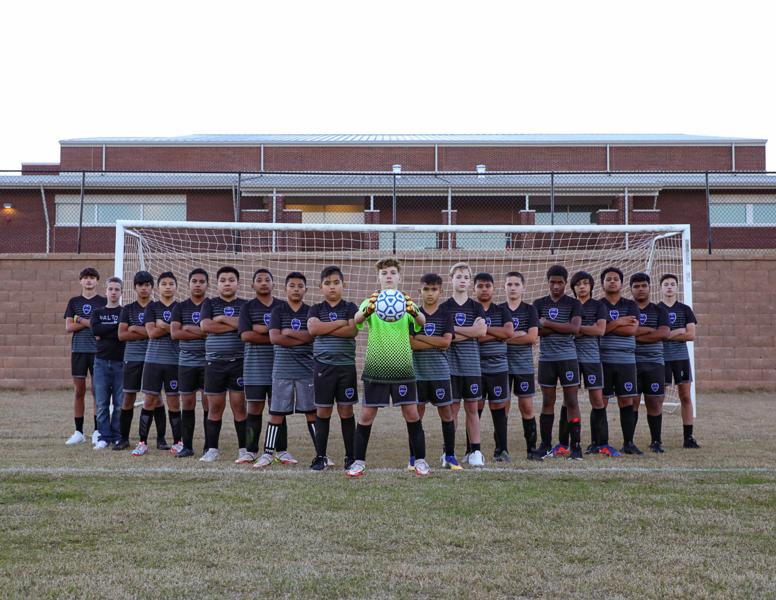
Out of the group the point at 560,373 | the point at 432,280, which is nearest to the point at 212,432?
the point at 432,280

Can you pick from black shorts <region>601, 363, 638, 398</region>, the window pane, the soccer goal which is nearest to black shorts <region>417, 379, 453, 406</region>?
black shorts <region>601, 363, 638, 398</region>

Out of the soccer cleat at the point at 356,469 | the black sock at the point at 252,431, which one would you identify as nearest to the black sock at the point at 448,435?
the soccer cleat at the point at 356,469

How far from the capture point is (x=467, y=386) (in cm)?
694

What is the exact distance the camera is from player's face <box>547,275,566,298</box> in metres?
7.43

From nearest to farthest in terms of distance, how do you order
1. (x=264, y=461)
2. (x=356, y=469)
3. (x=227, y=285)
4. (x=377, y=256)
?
1. (x=356, y=469)
2. (x=264, y=461)
3. (x=227, y=285)
4. (x=377, y=256)

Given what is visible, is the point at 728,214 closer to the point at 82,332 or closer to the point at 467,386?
the point at 467,386

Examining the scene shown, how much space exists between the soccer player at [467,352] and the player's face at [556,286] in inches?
35.3

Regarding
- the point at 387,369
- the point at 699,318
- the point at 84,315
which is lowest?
the point at 387,369

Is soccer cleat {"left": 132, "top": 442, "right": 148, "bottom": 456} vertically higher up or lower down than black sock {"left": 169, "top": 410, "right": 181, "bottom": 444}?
lower down

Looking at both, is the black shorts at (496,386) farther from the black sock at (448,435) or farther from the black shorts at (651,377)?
the black shorts at (651,377)

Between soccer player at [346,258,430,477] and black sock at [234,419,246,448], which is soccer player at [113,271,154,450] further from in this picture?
soccer player at [346,258,430,477]

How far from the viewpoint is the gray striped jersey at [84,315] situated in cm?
850

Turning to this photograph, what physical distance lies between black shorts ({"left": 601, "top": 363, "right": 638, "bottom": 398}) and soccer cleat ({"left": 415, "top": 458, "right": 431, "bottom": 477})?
2.50 meters

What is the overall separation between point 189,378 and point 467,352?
274cm
